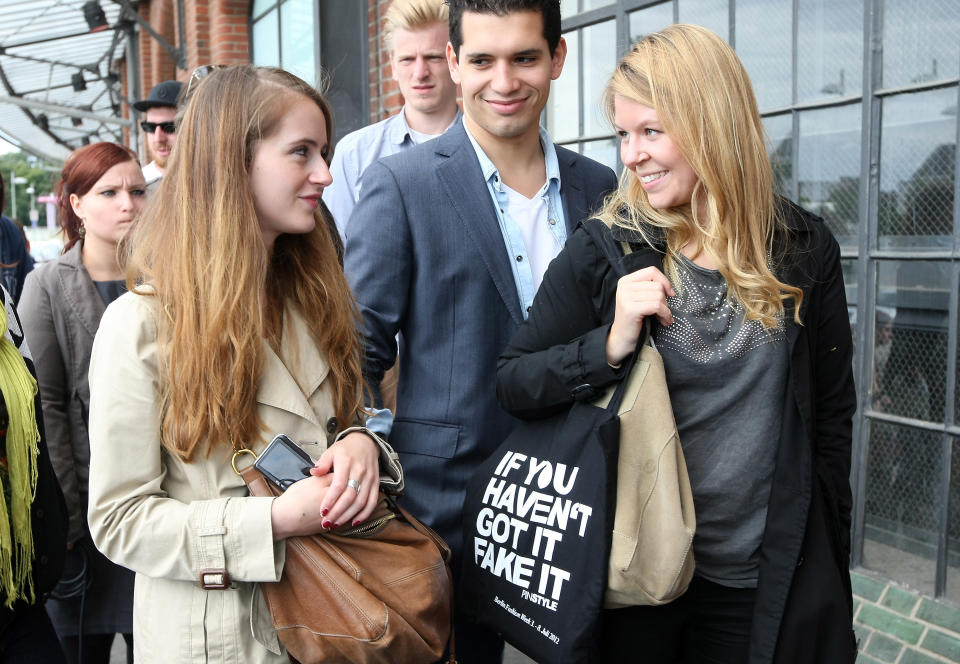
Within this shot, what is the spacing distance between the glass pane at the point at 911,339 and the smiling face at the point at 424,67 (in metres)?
1.82

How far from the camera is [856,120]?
3.33 metres

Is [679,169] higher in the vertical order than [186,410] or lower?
higher

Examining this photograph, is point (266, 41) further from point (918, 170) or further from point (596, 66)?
point (918, 170)

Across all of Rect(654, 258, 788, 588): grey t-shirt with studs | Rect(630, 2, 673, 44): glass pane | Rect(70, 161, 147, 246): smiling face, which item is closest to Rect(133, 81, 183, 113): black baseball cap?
Rect(70, 161, 147, 246): smiling face

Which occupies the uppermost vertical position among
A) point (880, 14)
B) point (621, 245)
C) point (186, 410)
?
point (880, 14)

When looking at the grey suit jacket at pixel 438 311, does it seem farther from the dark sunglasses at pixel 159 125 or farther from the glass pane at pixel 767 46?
the dark sunglasses at pixel 159 125

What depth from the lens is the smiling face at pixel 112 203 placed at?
3180mm

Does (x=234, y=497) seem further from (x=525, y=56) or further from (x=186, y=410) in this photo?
(x=525, y=56)

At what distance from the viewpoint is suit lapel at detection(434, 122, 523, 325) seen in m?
2.15

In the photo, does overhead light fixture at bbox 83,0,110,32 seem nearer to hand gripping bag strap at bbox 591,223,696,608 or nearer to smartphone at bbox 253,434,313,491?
smartphone at bbox 253,434,313,491

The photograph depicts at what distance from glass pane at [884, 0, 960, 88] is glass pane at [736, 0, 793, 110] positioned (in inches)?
17.8

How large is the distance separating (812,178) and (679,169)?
1.90 meters

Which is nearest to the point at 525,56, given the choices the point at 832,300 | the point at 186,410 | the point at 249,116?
the point at 249,116

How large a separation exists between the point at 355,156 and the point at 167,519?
2.15 metres
